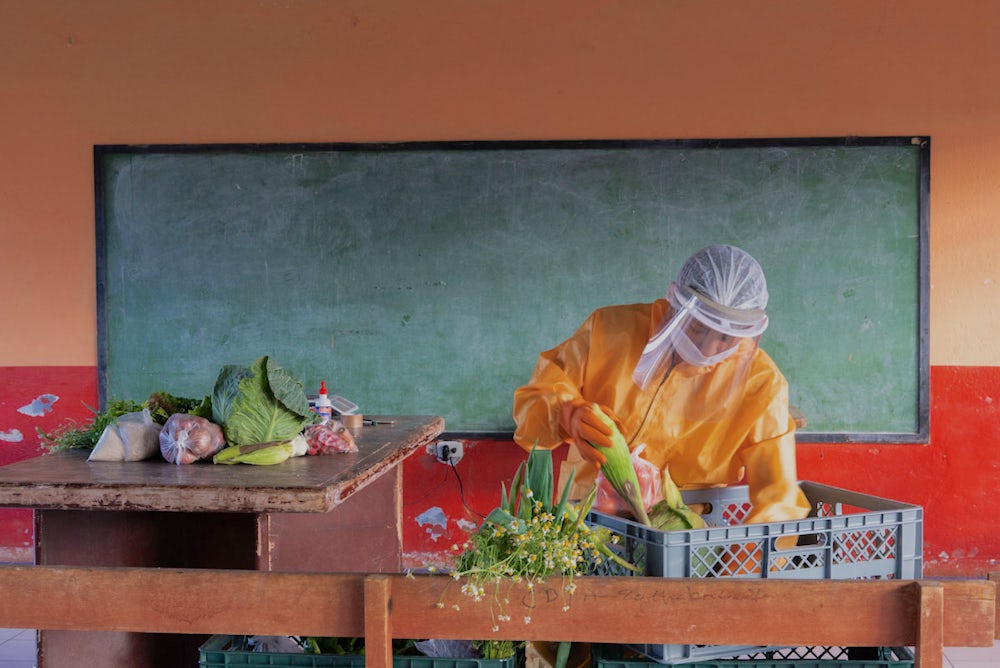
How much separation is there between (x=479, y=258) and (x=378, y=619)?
2832 mm

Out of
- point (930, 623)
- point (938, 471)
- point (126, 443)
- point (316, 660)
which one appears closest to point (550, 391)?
point (316, 660)

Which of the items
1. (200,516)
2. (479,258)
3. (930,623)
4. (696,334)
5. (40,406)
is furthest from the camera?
(40,406)

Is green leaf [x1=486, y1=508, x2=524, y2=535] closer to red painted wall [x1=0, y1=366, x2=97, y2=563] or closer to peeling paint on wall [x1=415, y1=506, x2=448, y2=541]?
peeling paint on wall [x1=415, y1=506, x2=448, y2=541]

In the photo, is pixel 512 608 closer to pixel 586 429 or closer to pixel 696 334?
pixel 586 429

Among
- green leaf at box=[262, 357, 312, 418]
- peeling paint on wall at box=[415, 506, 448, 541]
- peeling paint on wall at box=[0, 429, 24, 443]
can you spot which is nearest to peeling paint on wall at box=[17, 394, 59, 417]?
peeling paint on wall at box=[0, 429, 24, 443]

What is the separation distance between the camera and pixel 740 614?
61.2 inches

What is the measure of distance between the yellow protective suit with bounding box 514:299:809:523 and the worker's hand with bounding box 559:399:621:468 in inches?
4.9

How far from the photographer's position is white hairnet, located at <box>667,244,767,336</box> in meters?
2.31

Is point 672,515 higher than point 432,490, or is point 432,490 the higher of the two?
point 672,515

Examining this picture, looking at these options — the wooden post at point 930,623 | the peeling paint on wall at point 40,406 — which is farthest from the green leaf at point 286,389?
the peeling paint on wall at point 40,406

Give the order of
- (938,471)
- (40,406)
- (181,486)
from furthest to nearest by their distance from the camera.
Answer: (40,406) < (938,471) < (181,486)

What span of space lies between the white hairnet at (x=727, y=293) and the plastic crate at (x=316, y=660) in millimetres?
1028

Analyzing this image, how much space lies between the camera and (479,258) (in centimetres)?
427

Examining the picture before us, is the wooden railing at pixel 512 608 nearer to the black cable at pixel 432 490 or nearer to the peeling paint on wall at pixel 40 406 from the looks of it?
the black cable at pixel 432 490
